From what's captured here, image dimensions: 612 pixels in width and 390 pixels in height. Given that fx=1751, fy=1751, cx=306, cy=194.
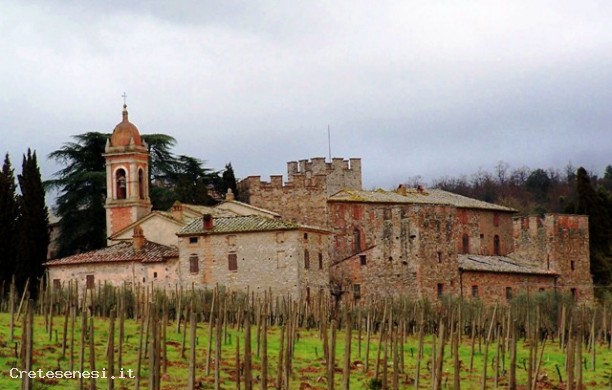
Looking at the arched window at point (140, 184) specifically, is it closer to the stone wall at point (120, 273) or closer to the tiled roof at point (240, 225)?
the tiled roof at point (240, 225)

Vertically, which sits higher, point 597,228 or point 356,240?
point 597,228

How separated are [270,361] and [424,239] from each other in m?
23.8

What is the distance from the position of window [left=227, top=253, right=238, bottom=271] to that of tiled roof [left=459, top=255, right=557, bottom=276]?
10.3m

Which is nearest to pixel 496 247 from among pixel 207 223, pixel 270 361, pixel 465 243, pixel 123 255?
pixel 465 243

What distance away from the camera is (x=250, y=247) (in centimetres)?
6341

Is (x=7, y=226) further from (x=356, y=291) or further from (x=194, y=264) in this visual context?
(x=356, y=291)

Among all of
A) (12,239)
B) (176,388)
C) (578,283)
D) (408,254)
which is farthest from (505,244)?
(176,388)

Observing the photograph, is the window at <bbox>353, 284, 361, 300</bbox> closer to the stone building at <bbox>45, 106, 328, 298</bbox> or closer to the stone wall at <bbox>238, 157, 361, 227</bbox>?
the stone building at <bbox>45, 106, 328, 298</bbox>

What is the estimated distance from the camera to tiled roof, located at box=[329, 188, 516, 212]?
236ft

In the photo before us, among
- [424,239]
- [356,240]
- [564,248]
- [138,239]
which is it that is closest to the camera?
[138,239]

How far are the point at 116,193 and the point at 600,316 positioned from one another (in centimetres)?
1976

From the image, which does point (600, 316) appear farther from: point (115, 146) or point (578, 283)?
point (115, 146)

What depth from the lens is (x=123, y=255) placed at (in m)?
64.0

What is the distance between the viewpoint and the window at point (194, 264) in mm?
63616
